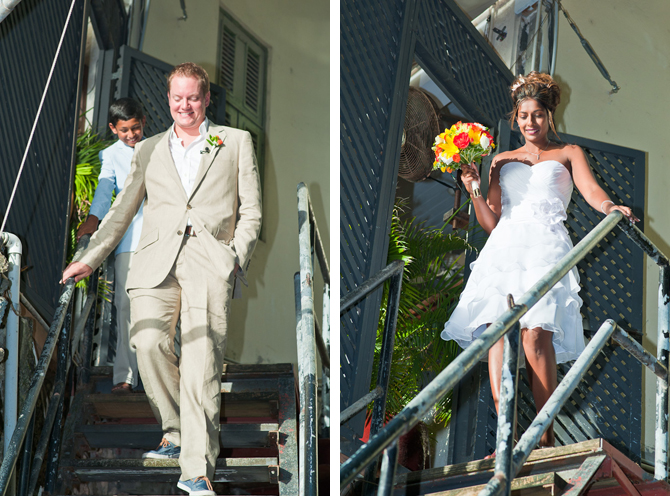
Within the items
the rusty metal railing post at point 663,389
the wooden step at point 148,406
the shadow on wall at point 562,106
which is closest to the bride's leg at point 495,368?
the rusty metal railing post at point 663,389

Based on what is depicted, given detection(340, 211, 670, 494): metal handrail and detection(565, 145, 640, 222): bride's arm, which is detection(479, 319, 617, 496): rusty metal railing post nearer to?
detection(340, 211, 670, 494): metal handrail

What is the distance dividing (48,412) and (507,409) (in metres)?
1.52

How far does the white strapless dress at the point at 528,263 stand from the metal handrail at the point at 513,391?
279 mm

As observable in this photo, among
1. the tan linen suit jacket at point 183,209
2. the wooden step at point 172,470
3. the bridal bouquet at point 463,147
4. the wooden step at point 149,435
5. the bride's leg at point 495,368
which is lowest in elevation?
the wooden step at point 172,470

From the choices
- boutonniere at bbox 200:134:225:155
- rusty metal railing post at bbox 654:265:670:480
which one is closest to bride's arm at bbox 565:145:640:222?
rusty metal railing post at bbox 654:265:670:480

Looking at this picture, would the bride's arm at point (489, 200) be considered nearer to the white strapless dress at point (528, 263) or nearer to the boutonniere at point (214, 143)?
the white strapless dress at point (528, 263)

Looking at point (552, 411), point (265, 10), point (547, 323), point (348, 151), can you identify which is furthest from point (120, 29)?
point (552, 411)

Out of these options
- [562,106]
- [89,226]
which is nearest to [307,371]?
[89,226]

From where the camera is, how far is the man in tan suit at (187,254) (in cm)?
240

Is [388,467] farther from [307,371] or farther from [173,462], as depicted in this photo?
[173,462]

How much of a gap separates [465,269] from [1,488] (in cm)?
203

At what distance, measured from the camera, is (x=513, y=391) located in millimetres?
1956

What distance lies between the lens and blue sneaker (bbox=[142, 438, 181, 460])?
2504mm

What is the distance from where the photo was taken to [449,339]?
10.2 ft
